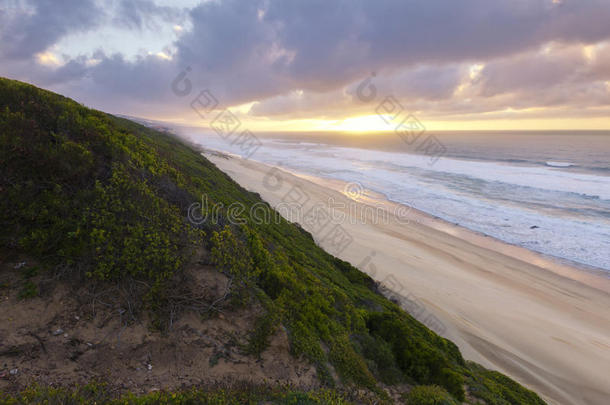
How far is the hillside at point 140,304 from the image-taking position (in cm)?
350

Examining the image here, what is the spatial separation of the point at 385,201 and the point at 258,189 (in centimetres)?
1185

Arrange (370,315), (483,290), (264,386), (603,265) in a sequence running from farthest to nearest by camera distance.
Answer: (603,265) < (483,290) < (370,315) < (264,386)

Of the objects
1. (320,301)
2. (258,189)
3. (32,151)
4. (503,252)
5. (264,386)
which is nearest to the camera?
(264,386)

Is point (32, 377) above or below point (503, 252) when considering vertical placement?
below

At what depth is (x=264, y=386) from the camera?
12.6 ft

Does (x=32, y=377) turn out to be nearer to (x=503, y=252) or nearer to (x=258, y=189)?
(x=503, y=252)

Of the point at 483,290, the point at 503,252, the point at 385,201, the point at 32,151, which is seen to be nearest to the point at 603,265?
the point at 503,252

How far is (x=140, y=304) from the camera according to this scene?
416cm
